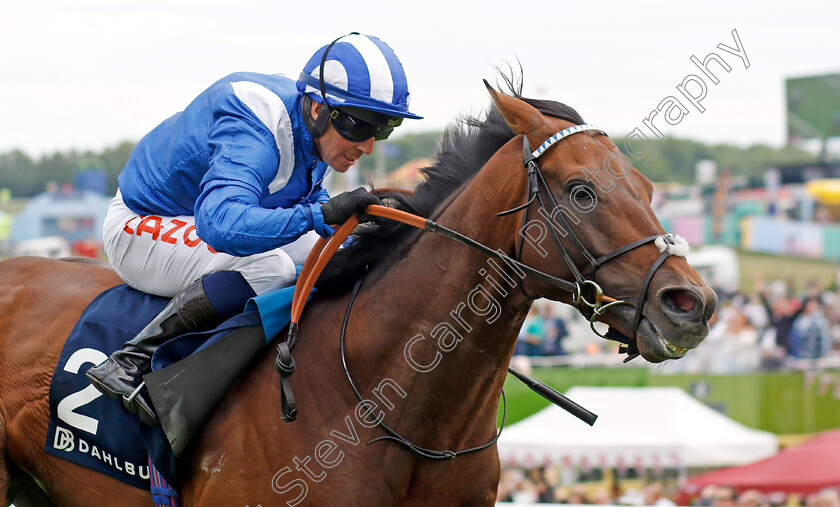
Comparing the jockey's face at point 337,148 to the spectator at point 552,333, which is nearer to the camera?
the jockey's face at point 337,148

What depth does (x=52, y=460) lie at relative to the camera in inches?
135

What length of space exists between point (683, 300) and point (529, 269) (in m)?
0.48

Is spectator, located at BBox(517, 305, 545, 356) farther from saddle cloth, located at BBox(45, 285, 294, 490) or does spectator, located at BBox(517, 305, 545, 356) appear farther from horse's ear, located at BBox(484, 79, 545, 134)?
horse's ear, located at BBox(484, 79, 545, 134)

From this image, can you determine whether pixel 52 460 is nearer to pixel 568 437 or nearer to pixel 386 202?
pixel 386 202

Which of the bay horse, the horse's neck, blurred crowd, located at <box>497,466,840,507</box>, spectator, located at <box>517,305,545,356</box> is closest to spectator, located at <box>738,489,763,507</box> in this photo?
Answer: blurred crowd, located at <box>497,466,840,507</box>

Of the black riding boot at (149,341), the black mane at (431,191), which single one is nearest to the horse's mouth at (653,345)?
the black mane at (431,191)

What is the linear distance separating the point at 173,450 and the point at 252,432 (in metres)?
0.29

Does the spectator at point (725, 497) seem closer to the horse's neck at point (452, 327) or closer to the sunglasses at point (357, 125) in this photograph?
the horse's neck at point (452, 327)

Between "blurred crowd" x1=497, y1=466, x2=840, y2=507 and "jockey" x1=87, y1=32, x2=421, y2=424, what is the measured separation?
5.67 metres

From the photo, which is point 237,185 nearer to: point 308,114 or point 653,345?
point 308,114

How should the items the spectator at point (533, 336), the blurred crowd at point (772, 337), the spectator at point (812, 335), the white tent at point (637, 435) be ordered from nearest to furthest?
1. the white tent at point (637, 435)
2. the blurred crowd at point (772, 337)
3. the spectator at point (812, 335)
4. the spectator at point (533, 336)

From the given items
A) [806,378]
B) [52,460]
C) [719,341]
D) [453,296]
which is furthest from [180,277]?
[719,341]

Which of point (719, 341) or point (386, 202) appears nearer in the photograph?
point (386, 202)

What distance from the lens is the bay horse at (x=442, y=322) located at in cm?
262
